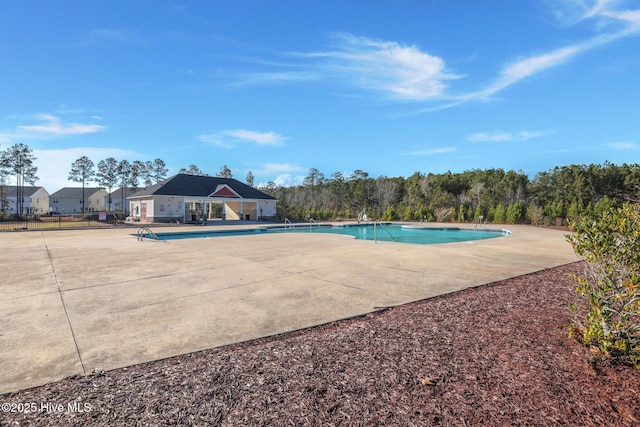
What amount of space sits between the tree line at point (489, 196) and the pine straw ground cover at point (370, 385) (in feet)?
75.7

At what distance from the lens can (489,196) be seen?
29.7 m

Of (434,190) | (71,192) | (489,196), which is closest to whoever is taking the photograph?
(489,196)

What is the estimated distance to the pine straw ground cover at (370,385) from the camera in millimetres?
1967

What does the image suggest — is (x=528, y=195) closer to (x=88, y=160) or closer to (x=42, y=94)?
(x=42, y=94)

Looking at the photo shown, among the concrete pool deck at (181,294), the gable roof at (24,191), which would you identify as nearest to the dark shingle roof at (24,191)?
the gable roof at (24,191)

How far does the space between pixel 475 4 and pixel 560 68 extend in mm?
5800

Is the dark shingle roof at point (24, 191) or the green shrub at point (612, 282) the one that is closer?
the green shrub at point (612, 282)

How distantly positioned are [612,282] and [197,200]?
Result: 2956 centimetres

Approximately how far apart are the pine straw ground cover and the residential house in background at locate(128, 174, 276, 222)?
86.9 feet

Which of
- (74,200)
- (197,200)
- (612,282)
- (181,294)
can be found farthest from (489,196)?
(74,200)

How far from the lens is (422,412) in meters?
2.01

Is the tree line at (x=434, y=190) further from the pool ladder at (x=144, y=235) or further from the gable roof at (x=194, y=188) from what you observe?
the pool ladder at (x=144, y=235)

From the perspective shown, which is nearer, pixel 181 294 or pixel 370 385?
pixel 370 385

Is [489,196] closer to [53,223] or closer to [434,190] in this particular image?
[434,190]
